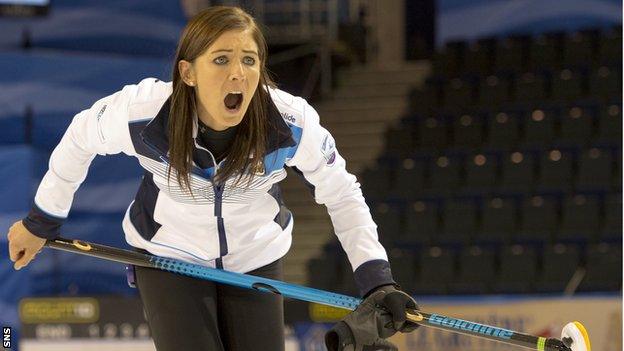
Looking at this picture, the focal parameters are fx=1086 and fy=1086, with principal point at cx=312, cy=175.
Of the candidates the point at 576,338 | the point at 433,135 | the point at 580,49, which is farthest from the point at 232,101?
the point at 580,49

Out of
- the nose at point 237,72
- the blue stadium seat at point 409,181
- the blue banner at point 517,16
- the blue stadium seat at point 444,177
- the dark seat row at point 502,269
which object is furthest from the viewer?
the blue banner at point 517,16

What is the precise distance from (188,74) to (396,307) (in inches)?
35.5

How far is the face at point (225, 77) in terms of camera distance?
3104 mm

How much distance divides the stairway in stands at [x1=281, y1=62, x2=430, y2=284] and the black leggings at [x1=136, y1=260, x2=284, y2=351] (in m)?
6.19

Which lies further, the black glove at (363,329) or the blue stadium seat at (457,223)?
the blue stadium seat at (457,223)

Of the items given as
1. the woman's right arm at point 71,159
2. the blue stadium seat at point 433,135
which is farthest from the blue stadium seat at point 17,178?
the woman's right arm at point 71,159

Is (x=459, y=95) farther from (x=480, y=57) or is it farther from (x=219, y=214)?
(x=219, y=214)

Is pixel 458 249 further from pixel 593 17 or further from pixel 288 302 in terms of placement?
pixel 593 17

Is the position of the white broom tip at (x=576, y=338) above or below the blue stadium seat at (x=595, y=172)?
above

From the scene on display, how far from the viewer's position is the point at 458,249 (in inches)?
324

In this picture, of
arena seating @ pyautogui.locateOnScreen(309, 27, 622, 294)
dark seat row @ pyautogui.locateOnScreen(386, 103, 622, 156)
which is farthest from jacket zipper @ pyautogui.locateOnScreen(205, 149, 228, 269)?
dark seat row @ pyautogui.locateOnScreen(386, 103, 622, 156)

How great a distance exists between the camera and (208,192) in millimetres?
3234

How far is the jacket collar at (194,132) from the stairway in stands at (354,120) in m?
6.33

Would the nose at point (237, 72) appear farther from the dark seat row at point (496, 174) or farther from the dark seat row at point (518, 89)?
the dark seat row at point (518, 89)
